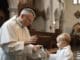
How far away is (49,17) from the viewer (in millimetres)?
15703

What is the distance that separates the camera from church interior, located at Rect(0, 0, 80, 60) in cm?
1215

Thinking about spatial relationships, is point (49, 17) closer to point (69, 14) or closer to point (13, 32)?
point (69, 14)

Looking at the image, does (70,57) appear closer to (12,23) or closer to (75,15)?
(12,23)

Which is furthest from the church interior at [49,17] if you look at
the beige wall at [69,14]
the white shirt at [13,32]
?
the white shirt at [13,32]

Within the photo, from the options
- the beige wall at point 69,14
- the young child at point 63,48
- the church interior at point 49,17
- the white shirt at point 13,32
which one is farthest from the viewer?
the beige wall at point 69,14

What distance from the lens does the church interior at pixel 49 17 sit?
12.1 meters

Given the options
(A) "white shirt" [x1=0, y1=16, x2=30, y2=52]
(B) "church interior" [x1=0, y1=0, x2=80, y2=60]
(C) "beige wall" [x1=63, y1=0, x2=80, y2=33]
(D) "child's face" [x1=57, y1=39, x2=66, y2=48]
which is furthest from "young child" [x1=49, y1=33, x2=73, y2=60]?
(C) "beige wall" [x1=63, y1=0, x2=80, y2=33]

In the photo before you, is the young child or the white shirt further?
the young child

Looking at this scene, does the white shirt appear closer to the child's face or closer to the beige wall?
the child's face

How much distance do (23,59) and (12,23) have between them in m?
0.49

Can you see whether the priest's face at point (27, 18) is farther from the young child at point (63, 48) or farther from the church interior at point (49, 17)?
the church interior at point (49, 17)

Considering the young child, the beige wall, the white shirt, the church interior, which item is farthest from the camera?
the beige wall

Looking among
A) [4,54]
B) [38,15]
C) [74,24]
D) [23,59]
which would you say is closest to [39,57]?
[23,59]

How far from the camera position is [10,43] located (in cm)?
360
